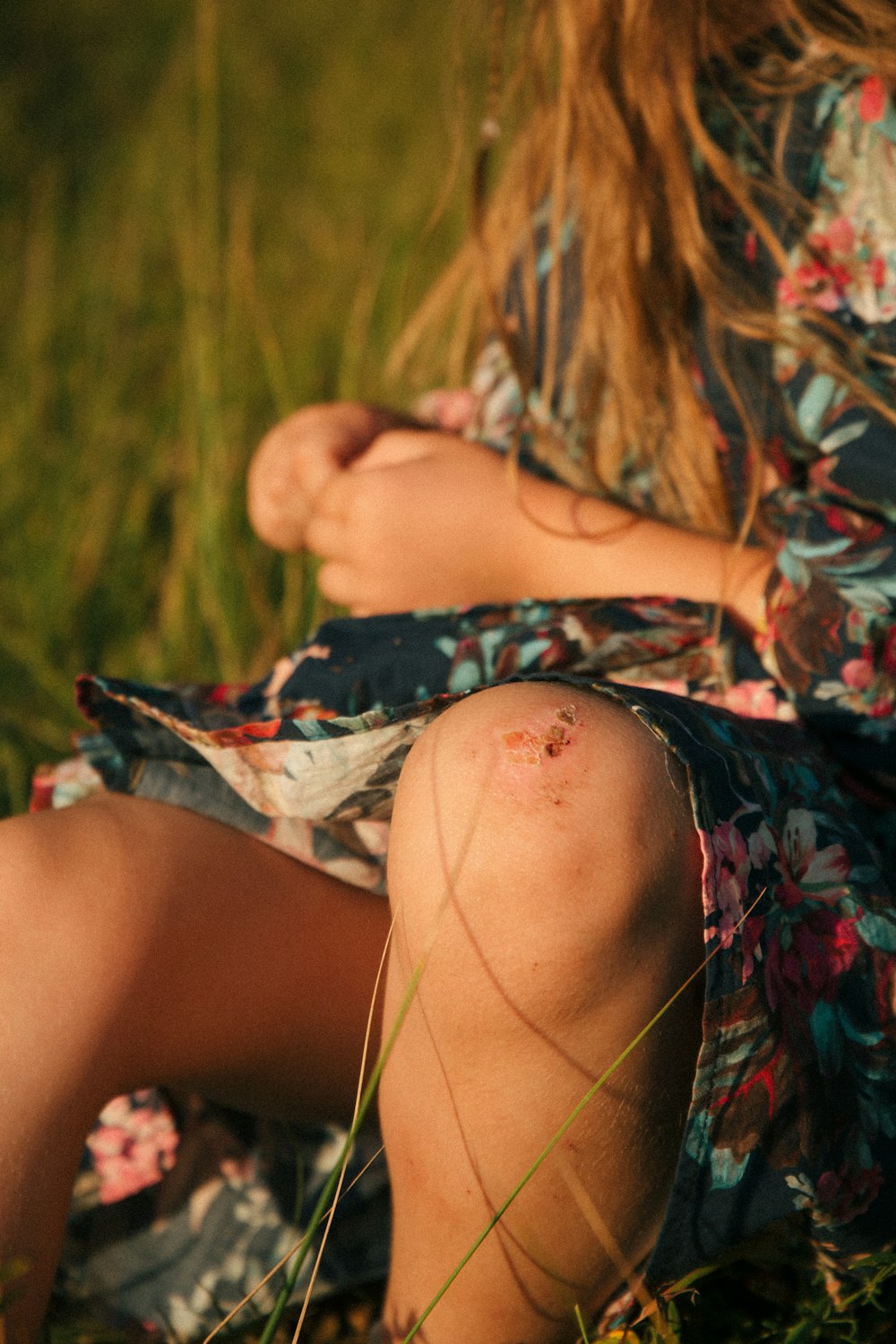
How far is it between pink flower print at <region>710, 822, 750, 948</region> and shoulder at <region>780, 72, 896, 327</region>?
0.44 m

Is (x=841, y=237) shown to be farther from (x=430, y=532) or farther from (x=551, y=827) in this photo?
(x=551, y=827)

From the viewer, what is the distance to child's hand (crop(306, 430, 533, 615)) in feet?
3.22

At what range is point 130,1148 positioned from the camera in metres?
0.90

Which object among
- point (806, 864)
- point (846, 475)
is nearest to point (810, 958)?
point (806, 864)

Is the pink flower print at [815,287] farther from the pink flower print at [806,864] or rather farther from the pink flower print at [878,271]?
the pink flower print at [806,864]

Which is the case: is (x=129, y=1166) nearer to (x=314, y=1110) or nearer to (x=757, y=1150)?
(x=314, y=1110)

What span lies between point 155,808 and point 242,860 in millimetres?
70

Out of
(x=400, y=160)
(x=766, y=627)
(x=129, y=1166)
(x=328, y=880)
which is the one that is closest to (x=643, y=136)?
(x=766, y=627)

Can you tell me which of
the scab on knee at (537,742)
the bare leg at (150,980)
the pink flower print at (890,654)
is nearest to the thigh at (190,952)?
the bare leg at (150,980)

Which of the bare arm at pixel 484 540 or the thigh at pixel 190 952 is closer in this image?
the thigh at pixel 190 952

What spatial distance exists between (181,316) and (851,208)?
127cm


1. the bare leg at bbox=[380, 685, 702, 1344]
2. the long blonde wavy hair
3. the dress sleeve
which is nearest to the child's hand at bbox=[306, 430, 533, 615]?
the long blonde wavy hair

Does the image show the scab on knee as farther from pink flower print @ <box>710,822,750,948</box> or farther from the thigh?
the thigh

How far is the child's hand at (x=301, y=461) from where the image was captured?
1060 mm
